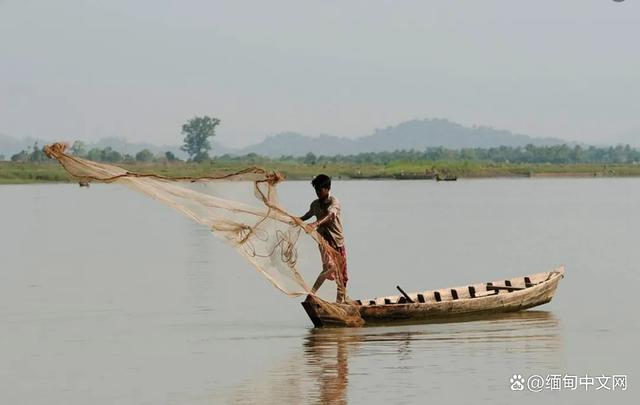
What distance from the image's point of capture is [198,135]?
535ft

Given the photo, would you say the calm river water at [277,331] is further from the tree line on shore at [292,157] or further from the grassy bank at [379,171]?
the tree line on shore at [292,157]

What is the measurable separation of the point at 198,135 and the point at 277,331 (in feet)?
486

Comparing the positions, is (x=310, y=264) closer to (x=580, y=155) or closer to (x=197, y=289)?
(x=197, y=289)

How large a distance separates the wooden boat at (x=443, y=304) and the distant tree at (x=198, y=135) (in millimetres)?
144644

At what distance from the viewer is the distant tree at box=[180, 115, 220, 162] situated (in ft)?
533

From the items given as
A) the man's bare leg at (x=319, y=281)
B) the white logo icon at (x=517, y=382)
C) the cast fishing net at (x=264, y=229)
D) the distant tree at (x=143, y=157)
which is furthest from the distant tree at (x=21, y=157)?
the white logo icon at (x=517, y=382)

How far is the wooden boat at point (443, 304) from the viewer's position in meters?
15.3

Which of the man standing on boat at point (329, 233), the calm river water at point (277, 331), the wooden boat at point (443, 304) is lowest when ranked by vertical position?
the calm river water at point (277, 331)

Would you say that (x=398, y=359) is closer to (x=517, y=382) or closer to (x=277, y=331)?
(x=517, y=382)

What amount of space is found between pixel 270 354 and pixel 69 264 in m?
13.9

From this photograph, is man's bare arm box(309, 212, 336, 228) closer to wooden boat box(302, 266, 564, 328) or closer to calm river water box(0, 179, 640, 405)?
wooden boat box(302, 266, 564, 328)

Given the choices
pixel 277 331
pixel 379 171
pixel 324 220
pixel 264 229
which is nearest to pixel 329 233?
pixel 324 220

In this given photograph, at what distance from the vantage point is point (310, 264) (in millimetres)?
15414

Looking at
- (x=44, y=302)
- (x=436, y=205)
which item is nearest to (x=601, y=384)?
(x=44, y=302)
